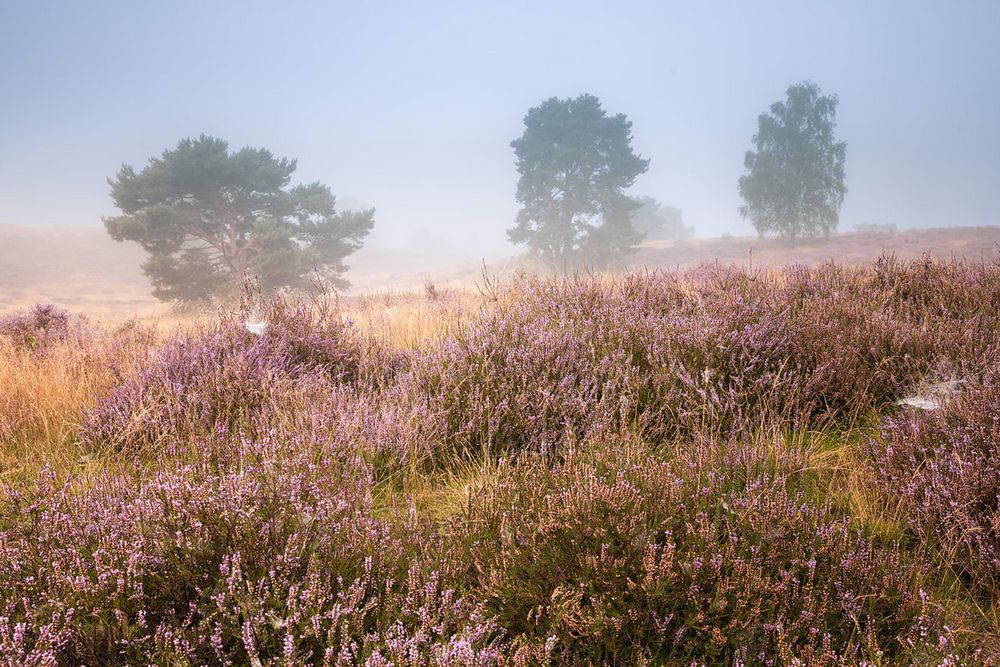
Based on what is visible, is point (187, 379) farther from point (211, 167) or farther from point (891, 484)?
point (211, 167)

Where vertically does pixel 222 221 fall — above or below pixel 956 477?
above

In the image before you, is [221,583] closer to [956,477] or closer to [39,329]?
[956,477]

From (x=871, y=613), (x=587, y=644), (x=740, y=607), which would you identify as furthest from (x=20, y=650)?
(x=871, y=613)

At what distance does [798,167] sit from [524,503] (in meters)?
40.9

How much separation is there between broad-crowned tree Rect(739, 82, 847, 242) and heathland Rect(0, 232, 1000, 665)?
36.9 meters

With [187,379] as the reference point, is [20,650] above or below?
below

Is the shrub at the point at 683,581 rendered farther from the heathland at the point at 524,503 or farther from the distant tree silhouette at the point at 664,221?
the distant tree silhouette at the point at 664,221

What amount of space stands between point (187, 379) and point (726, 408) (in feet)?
10.9

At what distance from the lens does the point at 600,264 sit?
33.5 metres

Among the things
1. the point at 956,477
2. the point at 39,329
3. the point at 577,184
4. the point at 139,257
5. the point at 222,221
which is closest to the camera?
the point at 956,477

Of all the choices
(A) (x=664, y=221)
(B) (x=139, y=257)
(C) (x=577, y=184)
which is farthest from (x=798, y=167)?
(B) (x=139, y=257)

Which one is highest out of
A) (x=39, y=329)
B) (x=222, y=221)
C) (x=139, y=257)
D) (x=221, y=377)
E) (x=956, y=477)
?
(x=139, y=257)

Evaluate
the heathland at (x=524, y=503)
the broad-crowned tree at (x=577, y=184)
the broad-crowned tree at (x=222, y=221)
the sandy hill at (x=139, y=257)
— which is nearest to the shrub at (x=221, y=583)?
the heathland at (x=524, y=503)

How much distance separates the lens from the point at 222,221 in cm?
2700
